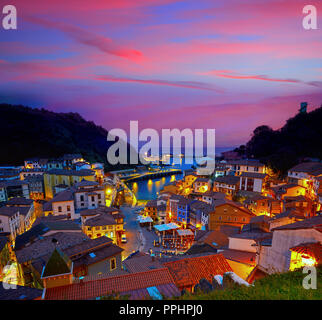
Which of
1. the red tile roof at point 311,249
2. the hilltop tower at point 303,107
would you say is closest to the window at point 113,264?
the red tile roof at point 311,249

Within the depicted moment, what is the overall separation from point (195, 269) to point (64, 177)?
102ft

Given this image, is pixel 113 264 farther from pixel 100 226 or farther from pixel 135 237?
pixel 135 237

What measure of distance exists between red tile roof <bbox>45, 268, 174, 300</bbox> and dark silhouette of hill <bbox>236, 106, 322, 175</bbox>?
103 ft

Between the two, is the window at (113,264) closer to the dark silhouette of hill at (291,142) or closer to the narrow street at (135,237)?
the narrow street at (135,237)

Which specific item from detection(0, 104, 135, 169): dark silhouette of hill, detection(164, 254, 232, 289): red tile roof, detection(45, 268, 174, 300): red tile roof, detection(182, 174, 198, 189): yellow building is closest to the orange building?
detection(164, 254, 232, 289): red tile roof

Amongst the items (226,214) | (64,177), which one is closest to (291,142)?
(226,214)

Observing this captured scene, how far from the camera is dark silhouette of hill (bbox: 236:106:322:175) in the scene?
32.2 metres

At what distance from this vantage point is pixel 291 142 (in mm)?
35688

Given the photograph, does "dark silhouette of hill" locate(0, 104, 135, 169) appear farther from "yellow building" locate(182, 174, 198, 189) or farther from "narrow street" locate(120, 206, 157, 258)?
"narrow street" locate(120, 206, 157, 258)

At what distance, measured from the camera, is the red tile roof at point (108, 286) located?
19.9 ft

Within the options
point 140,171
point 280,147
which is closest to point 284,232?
point 280,147

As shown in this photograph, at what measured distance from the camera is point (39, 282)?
30.4 ft
